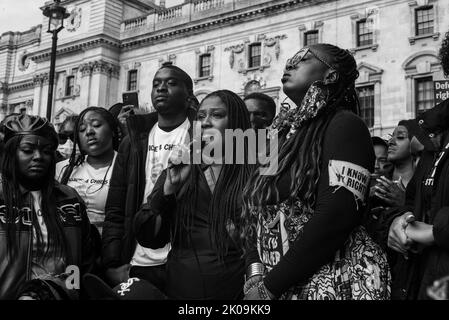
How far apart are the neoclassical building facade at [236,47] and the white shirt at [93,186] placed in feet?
47.3

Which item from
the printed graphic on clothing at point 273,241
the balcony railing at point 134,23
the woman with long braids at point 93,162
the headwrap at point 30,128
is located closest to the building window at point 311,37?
the balcony railing at point 134,23

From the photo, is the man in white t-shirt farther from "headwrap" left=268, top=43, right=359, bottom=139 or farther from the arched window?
the arched window

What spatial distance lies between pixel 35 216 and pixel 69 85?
34271 mm

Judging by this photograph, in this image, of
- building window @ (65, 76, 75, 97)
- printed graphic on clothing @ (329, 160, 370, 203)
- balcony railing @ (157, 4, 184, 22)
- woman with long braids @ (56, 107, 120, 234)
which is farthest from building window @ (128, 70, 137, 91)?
printed graphic on clothing @ (329, 160, 370, 203)

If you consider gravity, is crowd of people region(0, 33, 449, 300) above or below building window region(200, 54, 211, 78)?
below

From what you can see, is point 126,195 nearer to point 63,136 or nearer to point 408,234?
point 408,234

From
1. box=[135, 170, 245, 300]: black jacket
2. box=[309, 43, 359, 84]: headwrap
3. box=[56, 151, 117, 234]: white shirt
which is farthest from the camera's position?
box=[56, 151, 117, 234]: white shirt

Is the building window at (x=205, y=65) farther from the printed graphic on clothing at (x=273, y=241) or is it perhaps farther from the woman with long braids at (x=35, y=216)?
the printed graphic on clothing at (x=273, y=241)

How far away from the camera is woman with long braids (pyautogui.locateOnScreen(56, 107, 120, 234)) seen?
454 centimetres

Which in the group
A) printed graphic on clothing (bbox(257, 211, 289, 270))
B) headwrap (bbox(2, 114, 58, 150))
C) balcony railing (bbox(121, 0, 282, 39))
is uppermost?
balcony railing (bbox(121, 0, 282, 39))

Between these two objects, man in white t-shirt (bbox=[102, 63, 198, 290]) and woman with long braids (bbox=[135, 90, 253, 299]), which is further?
man in white t-shirt (bbox=[102, 63, 198, 290])

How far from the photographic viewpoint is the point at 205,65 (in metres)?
30.4
